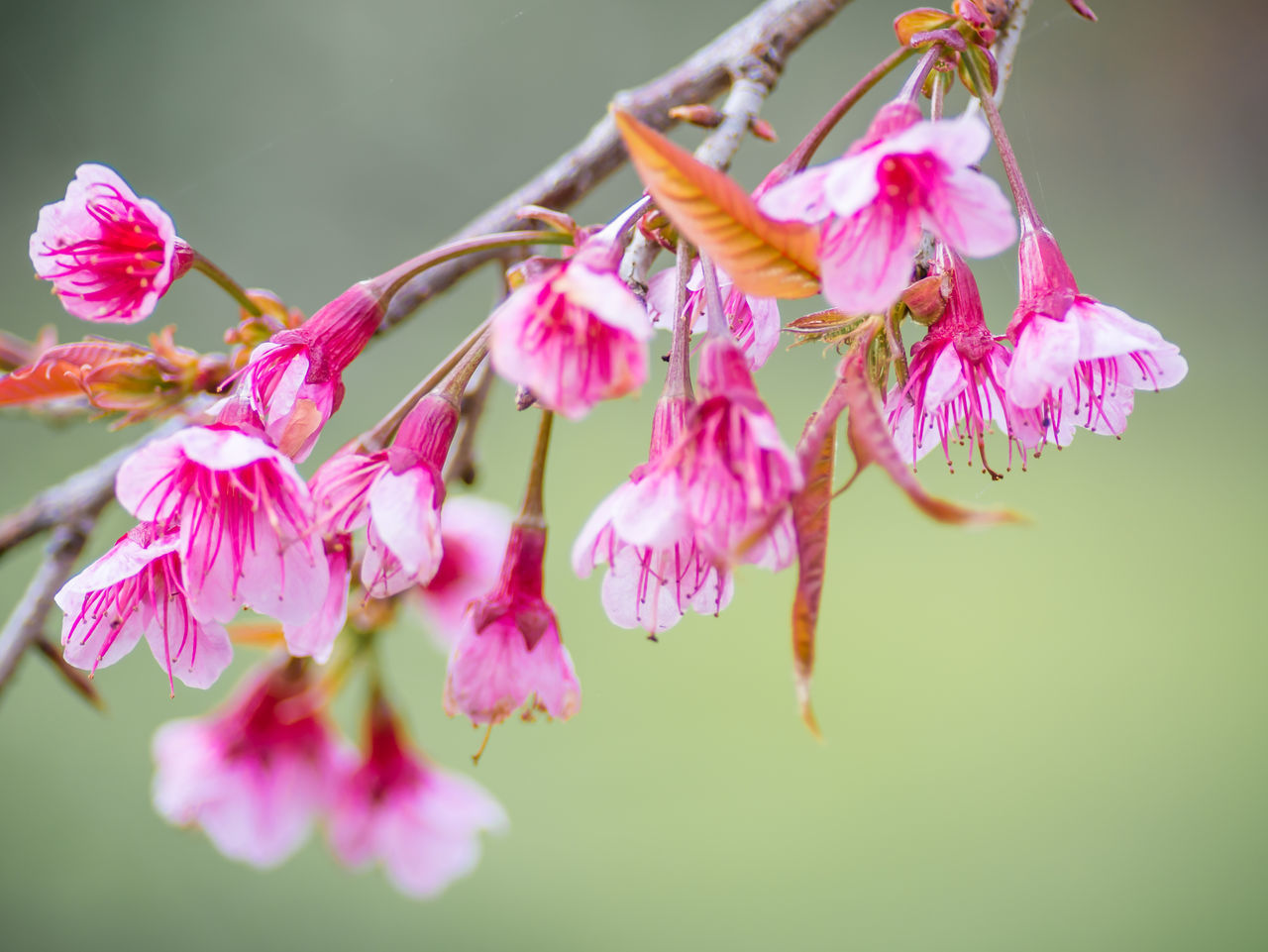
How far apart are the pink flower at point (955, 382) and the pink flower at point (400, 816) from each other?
1.88 feet

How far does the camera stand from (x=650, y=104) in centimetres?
60

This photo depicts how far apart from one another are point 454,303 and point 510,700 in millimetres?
2096

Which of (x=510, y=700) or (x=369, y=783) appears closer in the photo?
(x=510, y=700)

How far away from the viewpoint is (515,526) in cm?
40

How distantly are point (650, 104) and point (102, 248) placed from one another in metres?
0.34

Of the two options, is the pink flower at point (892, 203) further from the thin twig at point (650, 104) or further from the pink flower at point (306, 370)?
the thin twig at point (650, 104)

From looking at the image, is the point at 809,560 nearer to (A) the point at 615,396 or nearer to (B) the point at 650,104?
(A) the point at 615,396

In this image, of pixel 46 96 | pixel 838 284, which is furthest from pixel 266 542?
pixel 46 96

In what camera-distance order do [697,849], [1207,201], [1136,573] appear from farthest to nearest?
[1207,201], [1136,573], [697,849]

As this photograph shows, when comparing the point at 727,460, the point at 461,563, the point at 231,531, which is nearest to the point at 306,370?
the point at 231,531

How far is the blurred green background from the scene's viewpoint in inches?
67.3

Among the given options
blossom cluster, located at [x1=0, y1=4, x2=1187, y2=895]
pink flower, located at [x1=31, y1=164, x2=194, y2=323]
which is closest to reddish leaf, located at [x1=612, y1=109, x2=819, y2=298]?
blossom cluster, located at [x1=0, y1=4, x2=1187, y2=895]

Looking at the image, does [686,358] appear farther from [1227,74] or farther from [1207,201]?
[1227,74]

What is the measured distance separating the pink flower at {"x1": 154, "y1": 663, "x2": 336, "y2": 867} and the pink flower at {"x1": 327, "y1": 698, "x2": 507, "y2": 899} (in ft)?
0.10
